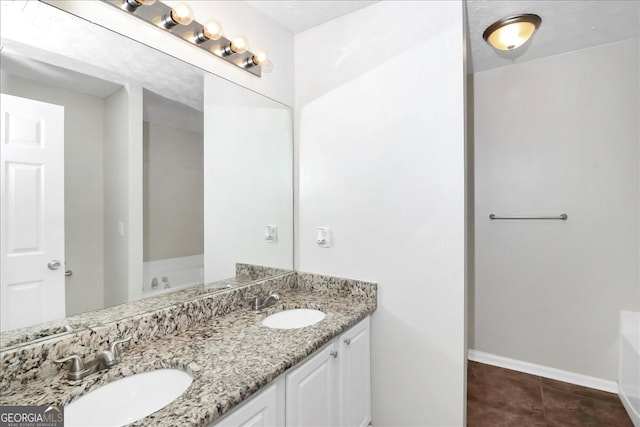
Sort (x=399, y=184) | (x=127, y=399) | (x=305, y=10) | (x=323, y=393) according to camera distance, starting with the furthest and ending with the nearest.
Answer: (x=305, y=10) → (x=399, y=184) → (x=323, y=393) → (x=127, y=399)

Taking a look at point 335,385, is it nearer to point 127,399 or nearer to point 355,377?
point 355,377

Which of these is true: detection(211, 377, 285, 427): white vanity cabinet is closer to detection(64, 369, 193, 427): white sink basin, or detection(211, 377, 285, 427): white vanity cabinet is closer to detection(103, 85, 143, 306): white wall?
detection(64, 369, 193, 427): white sink basin

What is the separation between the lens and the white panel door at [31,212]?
0.93m

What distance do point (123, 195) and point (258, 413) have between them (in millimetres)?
945

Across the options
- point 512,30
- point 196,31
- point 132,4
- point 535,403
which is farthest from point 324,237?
point 535,403

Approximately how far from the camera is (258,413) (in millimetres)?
990

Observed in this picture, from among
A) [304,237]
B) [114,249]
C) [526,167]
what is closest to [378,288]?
[304,237]

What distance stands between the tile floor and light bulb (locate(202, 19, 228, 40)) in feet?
A: 8.36

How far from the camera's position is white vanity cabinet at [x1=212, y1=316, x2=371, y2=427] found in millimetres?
1002

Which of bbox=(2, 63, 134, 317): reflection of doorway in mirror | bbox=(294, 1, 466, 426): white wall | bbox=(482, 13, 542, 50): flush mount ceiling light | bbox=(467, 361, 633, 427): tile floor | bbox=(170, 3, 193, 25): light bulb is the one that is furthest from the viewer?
bbox=(467, 361, 633, 427): tile floor

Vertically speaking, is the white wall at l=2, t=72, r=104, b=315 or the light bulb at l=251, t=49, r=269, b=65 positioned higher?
the light bulb at l=251, t=49, r=269, b=65

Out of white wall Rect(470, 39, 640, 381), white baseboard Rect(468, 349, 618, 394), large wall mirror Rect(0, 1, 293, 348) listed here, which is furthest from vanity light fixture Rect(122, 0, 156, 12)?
white baseboard Rect(468, 349, 618, 394)

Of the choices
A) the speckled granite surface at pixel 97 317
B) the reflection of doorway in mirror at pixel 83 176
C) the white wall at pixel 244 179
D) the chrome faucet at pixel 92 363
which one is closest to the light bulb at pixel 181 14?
the white wall at pixel 244 179

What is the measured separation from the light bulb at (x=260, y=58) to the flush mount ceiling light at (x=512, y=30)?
4.56ft
